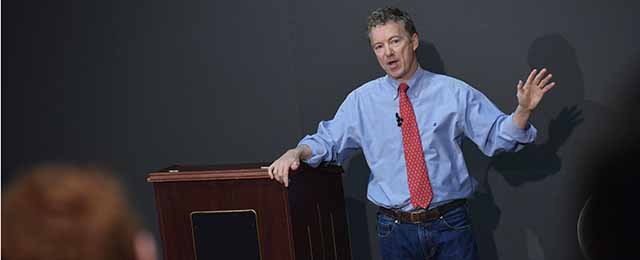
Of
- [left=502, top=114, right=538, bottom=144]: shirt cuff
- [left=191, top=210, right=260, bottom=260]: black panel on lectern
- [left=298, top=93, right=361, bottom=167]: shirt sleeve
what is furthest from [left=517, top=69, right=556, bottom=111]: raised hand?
[left=191, top=210, right=260, bottom=260]: black panel on lectern

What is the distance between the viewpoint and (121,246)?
1293 millimetres

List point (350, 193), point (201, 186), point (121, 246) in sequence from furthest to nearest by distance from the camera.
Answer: point (350, 193) < point (201, 186) < point (121, 246)

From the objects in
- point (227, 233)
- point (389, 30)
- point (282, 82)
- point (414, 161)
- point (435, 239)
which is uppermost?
point (389, 30)

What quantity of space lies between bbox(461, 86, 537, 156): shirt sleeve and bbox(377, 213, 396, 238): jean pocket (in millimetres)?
421

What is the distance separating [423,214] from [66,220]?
85.0 inches

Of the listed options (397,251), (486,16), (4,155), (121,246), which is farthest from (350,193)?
(121,246)

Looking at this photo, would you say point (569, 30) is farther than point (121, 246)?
Yes

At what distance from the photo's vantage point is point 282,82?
13.1 ft

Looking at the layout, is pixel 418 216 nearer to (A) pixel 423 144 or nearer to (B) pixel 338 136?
(A) pixel 423 144

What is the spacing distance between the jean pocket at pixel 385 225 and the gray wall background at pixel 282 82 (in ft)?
1.79

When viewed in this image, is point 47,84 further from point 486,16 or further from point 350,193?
point 486,16

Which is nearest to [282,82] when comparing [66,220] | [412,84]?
[412,84]

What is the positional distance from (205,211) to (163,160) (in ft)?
3.39

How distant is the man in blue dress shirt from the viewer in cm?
332
